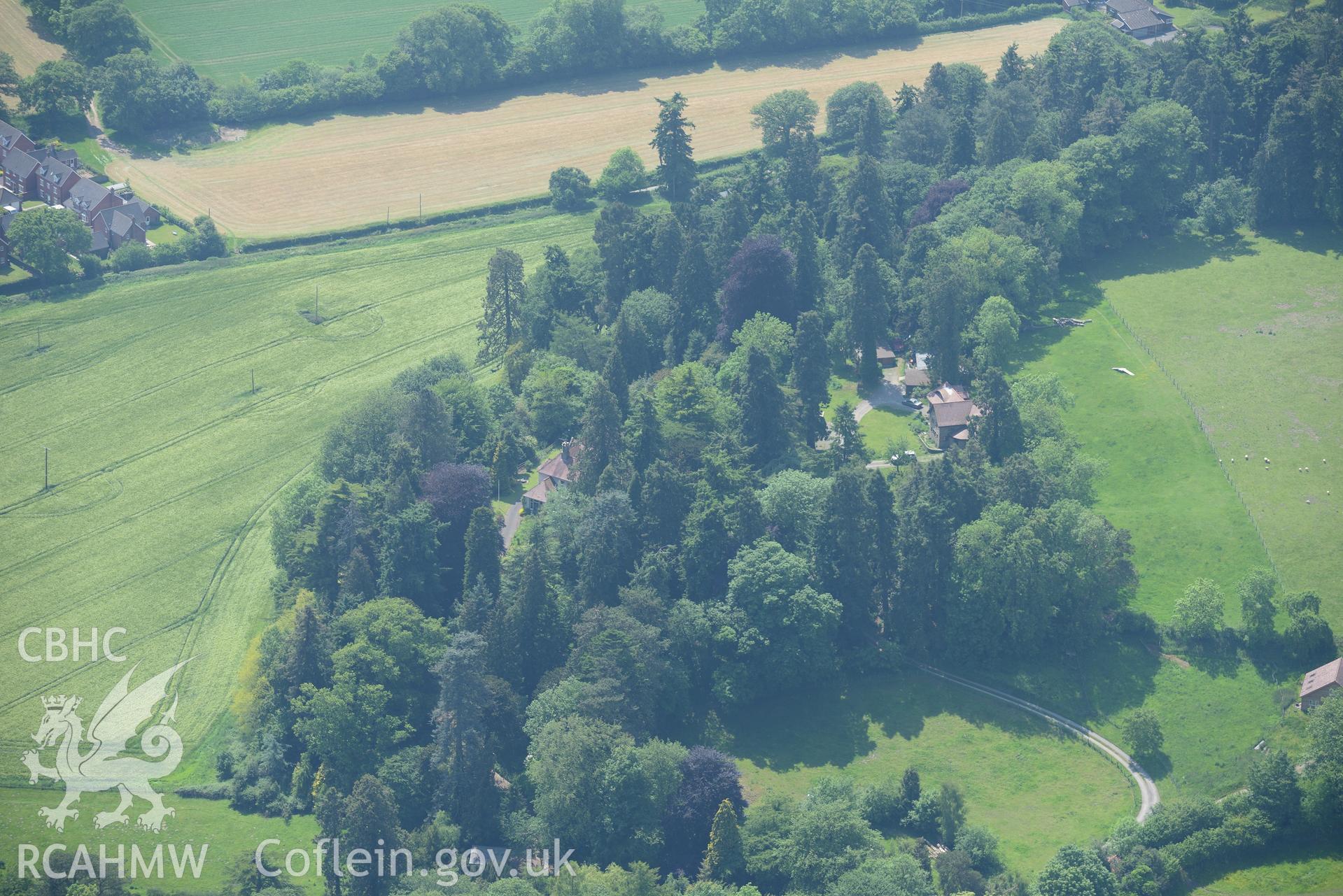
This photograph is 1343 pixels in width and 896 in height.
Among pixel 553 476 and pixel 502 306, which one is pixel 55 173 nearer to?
pixel 502 306

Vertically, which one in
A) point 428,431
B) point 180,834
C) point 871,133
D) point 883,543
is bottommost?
point 180,834

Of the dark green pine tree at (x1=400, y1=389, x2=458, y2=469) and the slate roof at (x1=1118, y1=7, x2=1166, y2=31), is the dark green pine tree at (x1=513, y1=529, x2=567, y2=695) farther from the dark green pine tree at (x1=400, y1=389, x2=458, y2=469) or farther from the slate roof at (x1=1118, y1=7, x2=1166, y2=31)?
the slate roof at (x1=1118, y1=7, x2=1166, y2=31)

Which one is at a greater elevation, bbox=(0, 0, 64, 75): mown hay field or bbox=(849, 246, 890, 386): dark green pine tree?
bbox=(0, 0, 64, 75): mown hay field

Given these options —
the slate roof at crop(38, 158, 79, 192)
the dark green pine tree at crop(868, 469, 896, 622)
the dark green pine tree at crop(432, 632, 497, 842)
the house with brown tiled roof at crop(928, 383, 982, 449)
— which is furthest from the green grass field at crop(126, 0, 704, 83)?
the dark green pine tree at crop(432, 632, 497, 842)

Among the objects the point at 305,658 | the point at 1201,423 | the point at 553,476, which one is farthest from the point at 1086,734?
the point at 305,658

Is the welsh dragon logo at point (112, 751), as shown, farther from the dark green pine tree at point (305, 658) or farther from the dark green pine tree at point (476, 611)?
the dark green pine tree at point (476, 611)

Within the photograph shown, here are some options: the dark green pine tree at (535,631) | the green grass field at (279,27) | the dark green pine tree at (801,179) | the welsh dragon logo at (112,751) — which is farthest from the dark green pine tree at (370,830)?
the green grass field at (279,27)

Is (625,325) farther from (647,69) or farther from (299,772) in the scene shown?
(647,69)
